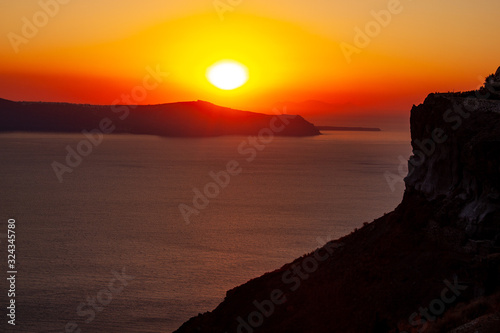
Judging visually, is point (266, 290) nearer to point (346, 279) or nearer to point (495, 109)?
point (346, 279)

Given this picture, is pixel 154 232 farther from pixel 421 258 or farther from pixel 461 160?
pixel 461 160

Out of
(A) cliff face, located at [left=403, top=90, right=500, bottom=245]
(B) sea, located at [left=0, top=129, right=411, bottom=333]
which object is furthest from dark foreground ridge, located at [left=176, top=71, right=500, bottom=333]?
(B) sea, located at [left=0, top=129, right=411, bottom=333]

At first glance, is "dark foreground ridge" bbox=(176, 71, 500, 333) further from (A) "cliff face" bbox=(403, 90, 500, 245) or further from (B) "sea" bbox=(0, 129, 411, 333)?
(B) "sea" bbox=(0, 129, 411, 333)

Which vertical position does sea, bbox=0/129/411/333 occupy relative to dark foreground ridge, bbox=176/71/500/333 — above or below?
above

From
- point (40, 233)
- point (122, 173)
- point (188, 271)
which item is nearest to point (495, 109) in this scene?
point (188, 271)

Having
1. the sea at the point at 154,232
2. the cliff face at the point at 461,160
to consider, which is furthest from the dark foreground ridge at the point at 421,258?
the sea at the point at 154,232

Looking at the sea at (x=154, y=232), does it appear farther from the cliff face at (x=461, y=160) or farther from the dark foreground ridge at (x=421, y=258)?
the cliff face at (x=461, y=160)
